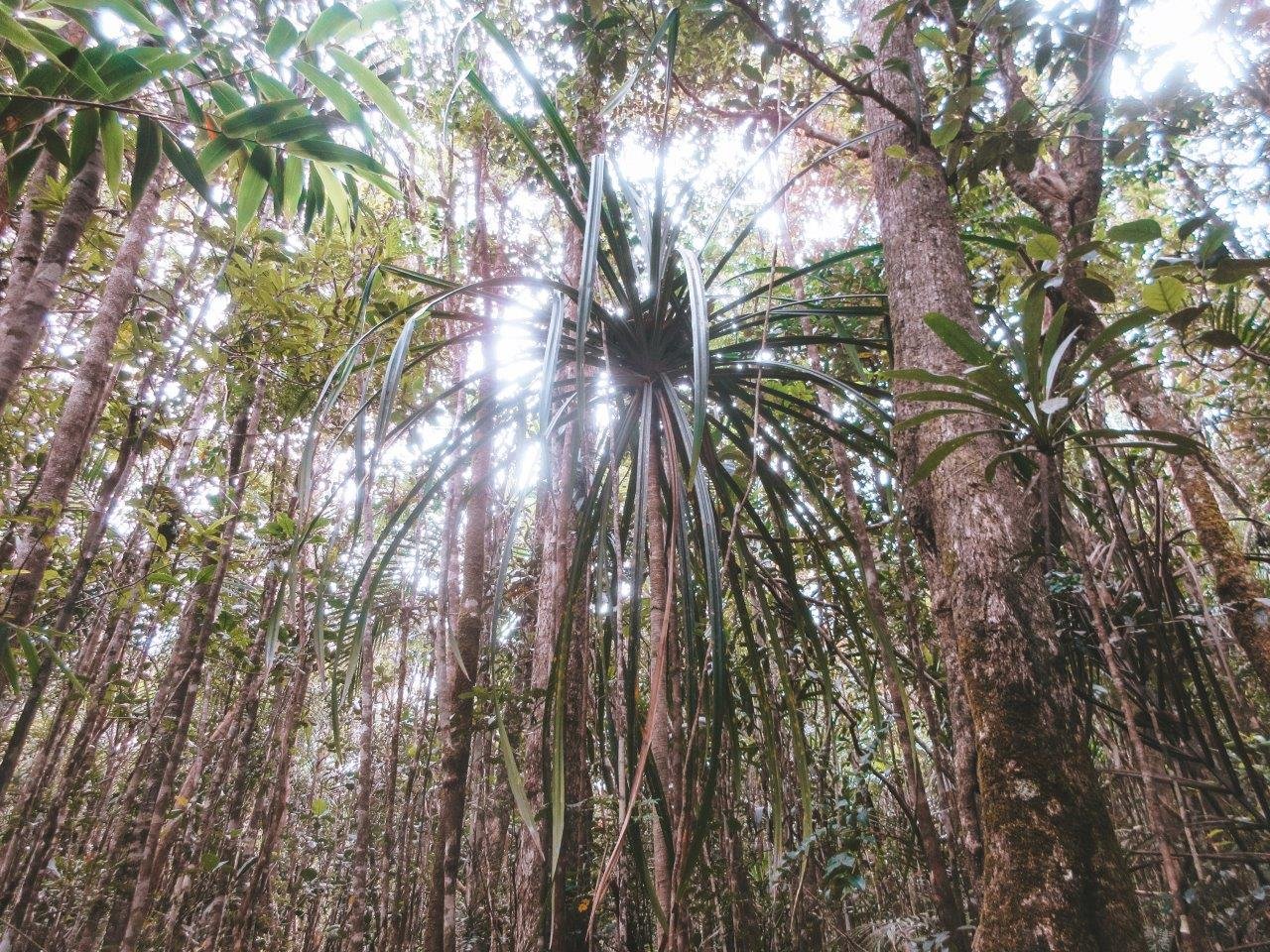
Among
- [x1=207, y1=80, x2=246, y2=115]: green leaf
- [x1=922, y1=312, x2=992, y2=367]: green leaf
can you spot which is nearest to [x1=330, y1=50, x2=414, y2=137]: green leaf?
[x1=207, y1=80, x2=246, y2=115]: green leaf

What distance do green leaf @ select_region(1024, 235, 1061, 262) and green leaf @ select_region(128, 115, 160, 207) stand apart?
4.93ft

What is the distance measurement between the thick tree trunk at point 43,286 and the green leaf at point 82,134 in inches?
8.4

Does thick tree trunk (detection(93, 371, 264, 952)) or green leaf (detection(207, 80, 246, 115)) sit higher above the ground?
green leaf (detection(207, 80, 246, 115))

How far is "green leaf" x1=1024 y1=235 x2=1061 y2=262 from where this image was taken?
4.08 ft

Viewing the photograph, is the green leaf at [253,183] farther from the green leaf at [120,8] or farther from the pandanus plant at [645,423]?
the pandanus plant at [645,423]

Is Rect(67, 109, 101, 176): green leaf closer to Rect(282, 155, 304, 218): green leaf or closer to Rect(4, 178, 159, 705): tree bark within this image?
Rect(282, 155, 304, 218): green leaf

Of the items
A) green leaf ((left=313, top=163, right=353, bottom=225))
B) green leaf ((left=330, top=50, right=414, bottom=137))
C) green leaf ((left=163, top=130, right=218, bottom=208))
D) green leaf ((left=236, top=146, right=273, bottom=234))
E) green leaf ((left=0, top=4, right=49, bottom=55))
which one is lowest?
green leaf ((left=0, top=4, right=49, bottom=55))

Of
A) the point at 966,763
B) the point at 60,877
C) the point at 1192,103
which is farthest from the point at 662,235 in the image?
the point at 60,877

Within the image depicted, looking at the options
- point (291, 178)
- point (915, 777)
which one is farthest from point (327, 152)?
point (915, 777)

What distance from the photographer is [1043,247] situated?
1.25 metres

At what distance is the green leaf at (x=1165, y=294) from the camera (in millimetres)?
1124

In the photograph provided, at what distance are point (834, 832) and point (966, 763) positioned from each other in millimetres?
1155

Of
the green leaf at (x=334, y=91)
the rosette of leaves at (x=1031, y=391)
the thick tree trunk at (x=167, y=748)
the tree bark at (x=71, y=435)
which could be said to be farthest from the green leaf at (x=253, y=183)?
the thick tree trunk at (x=167, y=748)

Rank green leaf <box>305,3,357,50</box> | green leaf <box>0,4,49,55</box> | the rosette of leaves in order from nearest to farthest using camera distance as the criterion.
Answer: green leaf <box>0,4,49,55</box> < green leaf <box>305,3,357,50</box> < the rosette of leaves
